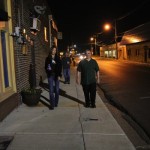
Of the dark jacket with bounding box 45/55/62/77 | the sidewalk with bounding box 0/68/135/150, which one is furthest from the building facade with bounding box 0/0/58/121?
the dark jacket with bounding box 45/55/62/77

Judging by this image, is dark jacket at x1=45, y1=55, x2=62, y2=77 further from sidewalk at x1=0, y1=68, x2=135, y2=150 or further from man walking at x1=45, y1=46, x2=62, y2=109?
sidewalk at x1=0, y1=68, x2=135, y2=150

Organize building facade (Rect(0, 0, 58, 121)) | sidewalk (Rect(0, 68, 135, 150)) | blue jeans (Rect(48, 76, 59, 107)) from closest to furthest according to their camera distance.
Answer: sidewalk (Rect(0, 68, 135, 150)) < building facade (Rect(0, 0, 58, 121)) < blue jeans (Rect(48, 76, 59, 107))

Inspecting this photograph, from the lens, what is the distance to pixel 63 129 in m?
6.66

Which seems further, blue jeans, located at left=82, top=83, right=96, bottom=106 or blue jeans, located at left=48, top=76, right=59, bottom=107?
blue jeans, located at left=82, top=83, right=96, bottom=106

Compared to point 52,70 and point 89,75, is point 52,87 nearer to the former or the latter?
point 52,70

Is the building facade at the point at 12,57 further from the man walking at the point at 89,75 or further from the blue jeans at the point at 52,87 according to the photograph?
the man walking at the point at 89,75

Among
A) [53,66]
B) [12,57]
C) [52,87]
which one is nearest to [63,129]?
[52,87]

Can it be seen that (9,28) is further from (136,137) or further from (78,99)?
(136,137)

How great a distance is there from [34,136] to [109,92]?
25.1 ft

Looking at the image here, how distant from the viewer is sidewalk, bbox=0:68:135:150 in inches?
221

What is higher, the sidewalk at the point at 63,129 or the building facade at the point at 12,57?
the building facade at the point at 12,57

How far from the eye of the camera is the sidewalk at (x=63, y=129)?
18.4ft

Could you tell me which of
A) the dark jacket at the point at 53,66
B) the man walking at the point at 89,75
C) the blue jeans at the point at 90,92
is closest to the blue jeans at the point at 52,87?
the dark jacket at the point at 53,66

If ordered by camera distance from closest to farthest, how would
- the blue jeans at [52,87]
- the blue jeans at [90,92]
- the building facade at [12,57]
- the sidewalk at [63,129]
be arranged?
the sidewalk at [63,129] < the building facade at [12,57] < the blue jeans at [52,87] < the blue jeans at [90,92]
